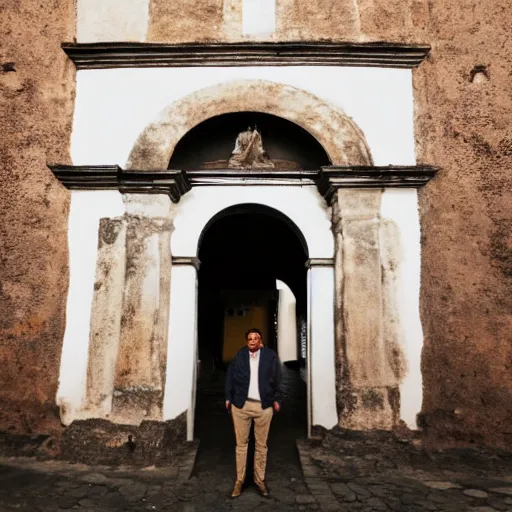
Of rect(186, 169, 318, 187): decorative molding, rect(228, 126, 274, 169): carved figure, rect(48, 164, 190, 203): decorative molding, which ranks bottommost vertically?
rect(48, 164, 190, 203): decorative molding

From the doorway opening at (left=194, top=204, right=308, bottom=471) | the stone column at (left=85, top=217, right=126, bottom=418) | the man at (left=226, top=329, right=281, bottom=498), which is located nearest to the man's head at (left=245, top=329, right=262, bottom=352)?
the man at (left=226, top=329, right=281, bottom=498)

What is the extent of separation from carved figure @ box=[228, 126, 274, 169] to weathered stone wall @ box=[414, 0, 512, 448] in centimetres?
195

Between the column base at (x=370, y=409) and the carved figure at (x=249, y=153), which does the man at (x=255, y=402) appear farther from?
the carved figure at (x=249, y=153)

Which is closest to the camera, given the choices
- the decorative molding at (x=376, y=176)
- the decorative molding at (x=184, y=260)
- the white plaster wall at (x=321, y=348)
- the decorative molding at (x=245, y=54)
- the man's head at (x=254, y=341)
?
the man's head at (x=254, y=341)

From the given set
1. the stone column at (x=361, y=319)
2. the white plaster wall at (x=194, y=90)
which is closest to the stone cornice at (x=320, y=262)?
the stone column at (x=361, y=319)

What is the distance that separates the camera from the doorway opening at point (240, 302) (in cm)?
572

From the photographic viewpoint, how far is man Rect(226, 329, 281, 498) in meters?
3.88

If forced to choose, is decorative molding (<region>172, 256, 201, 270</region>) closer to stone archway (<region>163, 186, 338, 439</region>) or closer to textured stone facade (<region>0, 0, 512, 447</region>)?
stone archway (<region>163, 186, 338, 439</region>)

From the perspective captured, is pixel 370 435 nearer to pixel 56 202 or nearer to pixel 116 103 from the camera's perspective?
pixel 56 202

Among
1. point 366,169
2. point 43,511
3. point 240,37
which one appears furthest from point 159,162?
point 43,511

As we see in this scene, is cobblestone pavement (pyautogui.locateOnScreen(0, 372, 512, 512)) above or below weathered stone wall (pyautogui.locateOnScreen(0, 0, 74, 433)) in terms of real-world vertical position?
below

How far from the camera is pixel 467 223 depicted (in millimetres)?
5043

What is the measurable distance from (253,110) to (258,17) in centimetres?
131

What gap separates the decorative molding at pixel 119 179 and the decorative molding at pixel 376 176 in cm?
174
